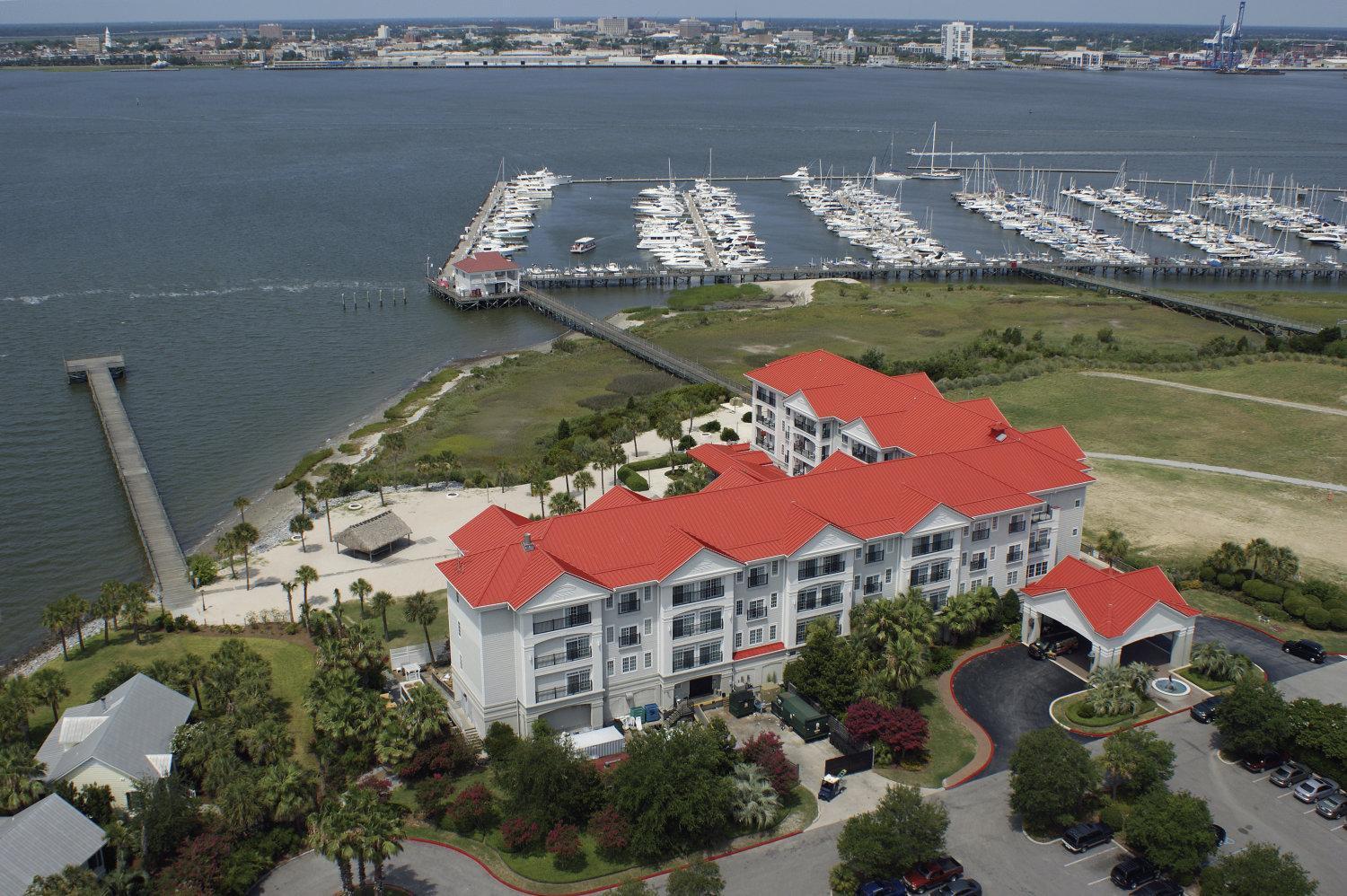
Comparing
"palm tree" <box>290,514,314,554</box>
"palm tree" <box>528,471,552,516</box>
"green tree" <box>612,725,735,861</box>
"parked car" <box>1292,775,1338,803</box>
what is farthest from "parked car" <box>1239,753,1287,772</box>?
"palm tree" <box>290,514,314,554</box>

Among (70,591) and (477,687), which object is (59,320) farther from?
(477,687)

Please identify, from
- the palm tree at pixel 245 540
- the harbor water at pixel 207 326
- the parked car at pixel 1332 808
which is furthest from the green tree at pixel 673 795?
the harbor water at pixel 207 326

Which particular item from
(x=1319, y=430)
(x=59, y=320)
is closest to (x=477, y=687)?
(x=1319, y=430)

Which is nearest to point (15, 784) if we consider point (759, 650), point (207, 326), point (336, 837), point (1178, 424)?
point (336, 837)

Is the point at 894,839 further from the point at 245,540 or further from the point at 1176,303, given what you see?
the point at 1176,303

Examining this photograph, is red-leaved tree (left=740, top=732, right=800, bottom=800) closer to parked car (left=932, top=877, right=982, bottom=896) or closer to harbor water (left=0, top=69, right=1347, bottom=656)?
parked car (left=932, top=877, right=982, bottom=896)
